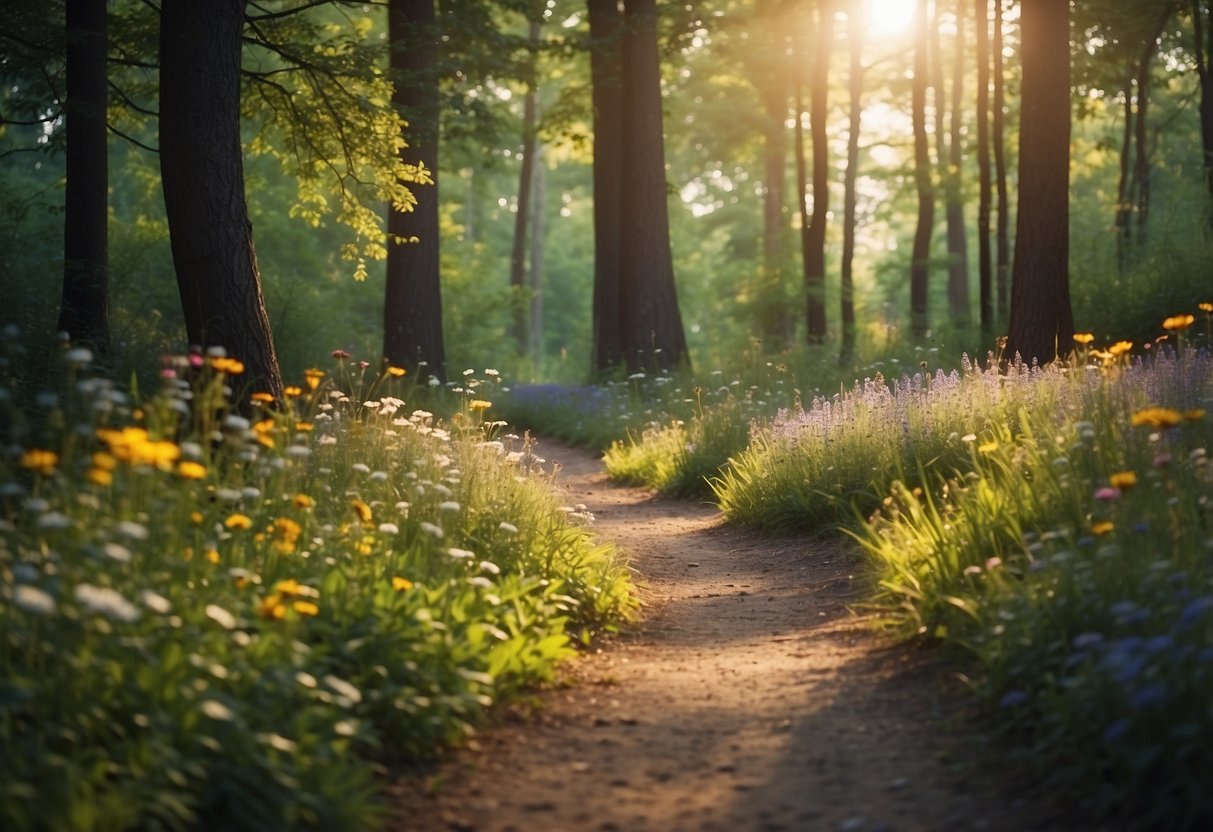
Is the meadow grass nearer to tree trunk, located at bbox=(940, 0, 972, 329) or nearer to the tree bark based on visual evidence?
the tree bark

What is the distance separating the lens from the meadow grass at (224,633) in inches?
142

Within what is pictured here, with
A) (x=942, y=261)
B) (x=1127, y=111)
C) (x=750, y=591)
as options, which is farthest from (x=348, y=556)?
(x=1127, y=111)

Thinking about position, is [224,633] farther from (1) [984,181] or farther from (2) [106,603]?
(1) [984,181]

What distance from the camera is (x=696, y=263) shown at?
165 ft

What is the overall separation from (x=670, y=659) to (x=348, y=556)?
1834 mm

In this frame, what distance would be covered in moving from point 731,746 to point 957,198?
2110 centimetres

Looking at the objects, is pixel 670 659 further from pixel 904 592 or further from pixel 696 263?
pixel 696 263

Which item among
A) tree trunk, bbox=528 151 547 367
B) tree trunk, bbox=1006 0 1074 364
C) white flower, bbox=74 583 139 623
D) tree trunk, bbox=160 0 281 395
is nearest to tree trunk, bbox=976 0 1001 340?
tree trunk, bbox=1006 0 1074 364

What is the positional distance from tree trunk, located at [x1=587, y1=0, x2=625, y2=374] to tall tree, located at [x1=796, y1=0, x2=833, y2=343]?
3368 millimetres

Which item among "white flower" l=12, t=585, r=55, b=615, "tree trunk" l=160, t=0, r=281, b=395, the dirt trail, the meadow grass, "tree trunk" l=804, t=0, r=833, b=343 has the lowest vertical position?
the dirt trail

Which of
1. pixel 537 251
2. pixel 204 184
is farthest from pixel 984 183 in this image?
pixel 537 251

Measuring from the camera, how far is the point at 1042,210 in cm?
1158

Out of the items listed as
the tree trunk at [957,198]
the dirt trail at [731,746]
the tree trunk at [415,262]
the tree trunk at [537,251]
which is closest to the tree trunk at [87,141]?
the tree trunk at [415,262]

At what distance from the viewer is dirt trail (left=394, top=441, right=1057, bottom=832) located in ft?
13.6
